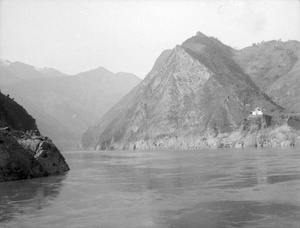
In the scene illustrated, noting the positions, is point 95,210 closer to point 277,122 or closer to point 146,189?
point 146,189

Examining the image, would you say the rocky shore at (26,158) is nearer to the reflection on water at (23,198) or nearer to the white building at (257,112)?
the reflection on water at (23,198)

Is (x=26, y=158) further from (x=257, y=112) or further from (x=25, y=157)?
(x=257, y=112)

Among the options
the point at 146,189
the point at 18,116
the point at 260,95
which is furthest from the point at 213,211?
the point at 260,95

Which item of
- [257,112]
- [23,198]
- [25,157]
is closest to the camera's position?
[23,198]

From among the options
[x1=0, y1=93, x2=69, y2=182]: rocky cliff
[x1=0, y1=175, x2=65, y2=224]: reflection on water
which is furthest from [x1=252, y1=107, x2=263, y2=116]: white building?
[x1=0, y1=175, x2=65, y2=224]: reflection on water

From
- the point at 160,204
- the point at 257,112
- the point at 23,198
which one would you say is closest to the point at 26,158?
the point at 23,198

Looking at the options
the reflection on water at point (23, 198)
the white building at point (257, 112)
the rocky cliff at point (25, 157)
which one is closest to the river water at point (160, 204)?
the reflection on water at point (23, 198)

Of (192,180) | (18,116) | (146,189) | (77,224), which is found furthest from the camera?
(18,116)

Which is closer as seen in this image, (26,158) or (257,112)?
(26,158)
